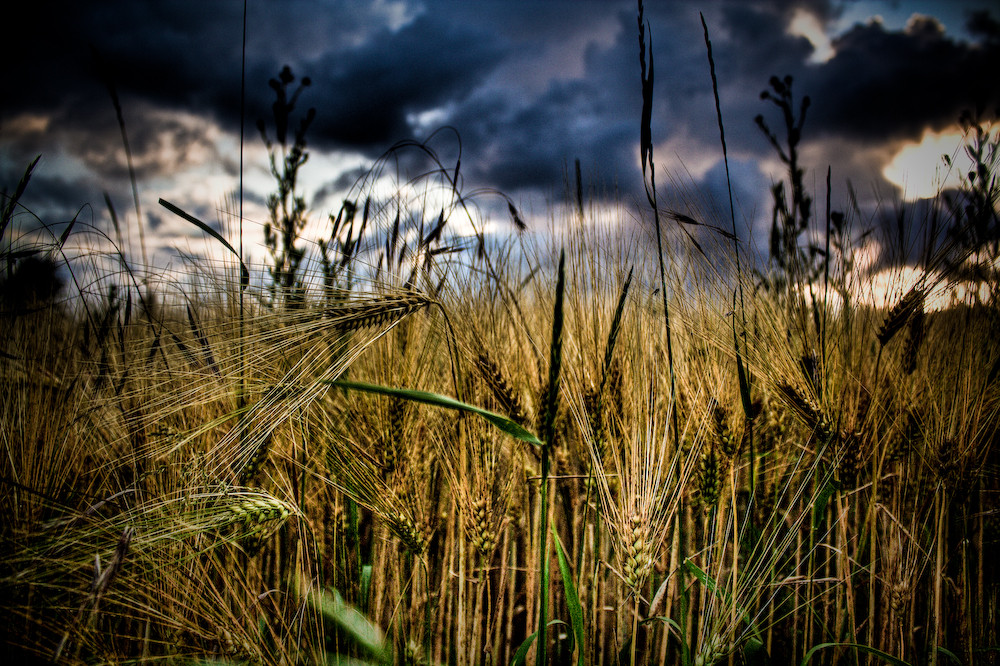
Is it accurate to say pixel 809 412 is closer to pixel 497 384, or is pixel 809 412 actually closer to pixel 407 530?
pixel 497 384

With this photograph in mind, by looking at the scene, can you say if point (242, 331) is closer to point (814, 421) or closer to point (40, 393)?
point (40, 393)

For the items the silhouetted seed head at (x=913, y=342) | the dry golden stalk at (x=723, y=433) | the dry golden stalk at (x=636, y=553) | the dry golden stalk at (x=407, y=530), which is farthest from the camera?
the silhouetted seed head at (x=913, y=342)

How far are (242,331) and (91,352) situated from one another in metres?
0.84

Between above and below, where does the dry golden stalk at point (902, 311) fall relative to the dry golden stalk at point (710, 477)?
above

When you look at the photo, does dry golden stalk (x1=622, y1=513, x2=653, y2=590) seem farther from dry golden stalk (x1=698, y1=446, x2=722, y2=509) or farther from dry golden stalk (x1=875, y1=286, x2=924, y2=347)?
dry golden stalk (x1=875, y1=286, x2=924, y2=347)

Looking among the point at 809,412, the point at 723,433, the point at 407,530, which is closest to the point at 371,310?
the point at 407,530

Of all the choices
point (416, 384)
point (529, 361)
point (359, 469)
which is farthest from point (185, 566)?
point (529, 361)

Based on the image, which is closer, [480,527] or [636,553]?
[636,553]

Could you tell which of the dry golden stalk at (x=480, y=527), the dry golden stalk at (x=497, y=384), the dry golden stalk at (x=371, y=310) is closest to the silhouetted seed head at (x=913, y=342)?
the dry golden stalk at (x=497, y=384)

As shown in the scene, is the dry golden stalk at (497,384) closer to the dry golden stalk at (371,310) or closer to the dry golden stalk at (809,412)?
the dry golden stalk at (371,310)

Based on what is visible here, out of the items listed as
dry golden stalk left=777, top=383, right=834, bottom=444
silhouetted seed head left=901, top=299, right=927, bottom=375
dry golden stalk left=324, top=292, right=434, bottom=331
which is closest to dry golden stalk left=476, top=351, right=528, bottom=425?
dry golden stalk left=324, top=292, right=434, bottom=331

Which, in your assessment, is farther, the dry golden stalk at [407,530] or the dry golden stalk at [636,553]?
the dry golden stalk at [407,530]

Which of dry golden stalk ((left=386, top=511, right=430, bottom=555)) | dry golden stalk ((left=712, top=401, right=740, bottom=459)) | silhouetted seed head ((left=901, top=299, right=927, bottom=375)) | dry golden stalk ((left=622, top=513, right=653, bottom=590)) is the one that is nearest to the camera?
dry golden stalk ((left=622, top=513, right=653, bottom=590))

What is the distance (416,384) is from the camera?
1346mm
